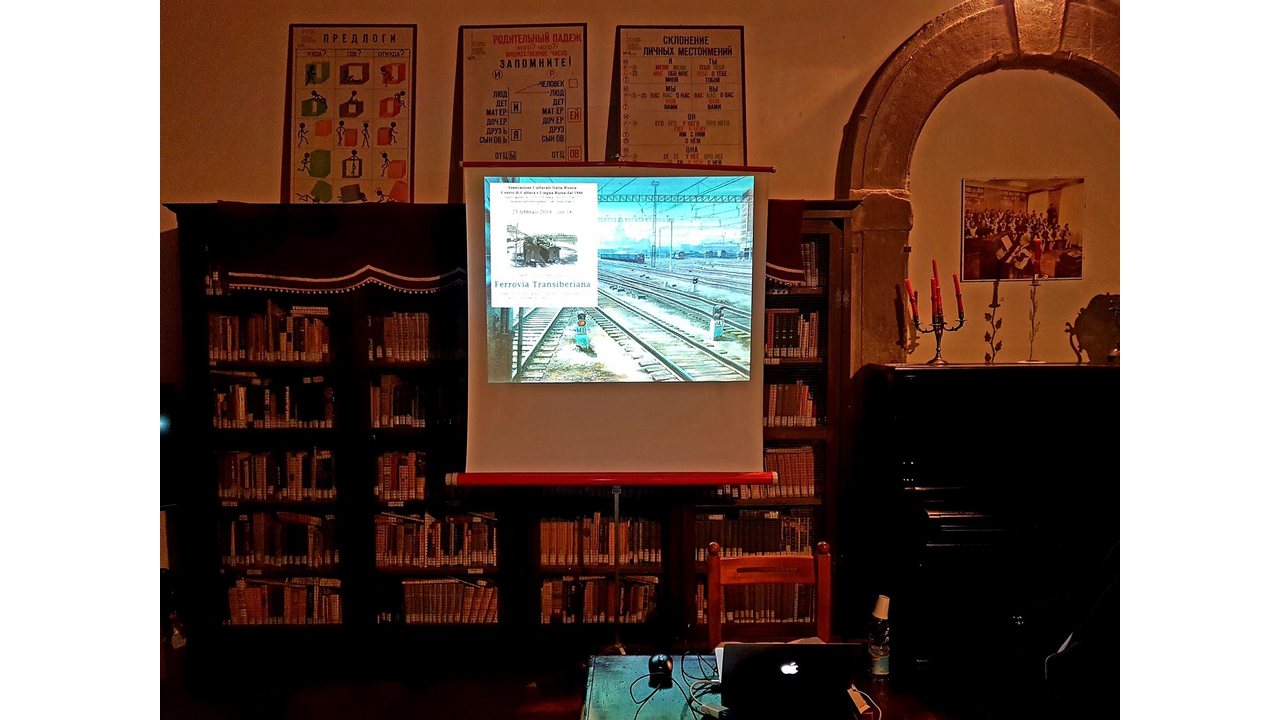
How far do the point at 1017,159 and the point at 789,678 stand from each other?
324 cm

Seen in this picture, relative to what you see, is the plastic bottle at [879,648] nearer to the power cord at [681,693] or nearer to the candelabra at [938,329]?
the power cord at [681,693]

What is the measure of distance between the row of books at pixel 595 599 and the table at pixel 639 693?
1.48 meters

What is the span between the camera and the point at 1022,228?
151 inches

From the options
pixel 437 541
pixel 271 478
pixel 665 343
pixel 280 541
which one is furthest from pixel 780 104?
pixel 280 541

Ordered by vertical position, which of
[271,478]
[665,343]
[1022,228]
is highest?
[1022,228]

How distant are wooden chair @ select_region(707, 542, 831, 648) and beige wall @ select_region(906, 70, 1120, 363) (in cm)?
170

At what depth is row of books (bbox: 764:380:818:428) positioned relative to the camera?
3643 mm

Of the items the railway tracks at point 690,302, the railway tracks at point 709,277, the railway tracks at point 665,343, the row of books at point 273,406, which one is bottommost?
the row of books at point 273,406

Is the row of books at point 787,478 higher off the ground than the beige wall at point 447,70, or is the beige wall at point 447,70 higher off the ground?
the beige wall at point 447,70

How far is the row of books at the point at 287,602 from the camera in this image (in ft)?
12.0

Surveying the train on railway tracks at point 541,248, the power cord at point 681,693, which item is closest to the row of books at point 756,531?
the train on railway tracks at point 541,248

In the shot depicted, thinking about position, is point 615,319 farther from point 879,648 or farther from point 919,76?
point 919,76

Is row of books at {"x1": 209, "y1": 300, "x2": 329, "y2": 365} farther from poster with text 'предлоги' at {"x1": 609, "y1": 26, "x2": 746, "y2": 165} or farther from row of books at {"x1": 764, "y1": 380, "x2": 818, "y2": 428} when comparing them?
row of books at {"x1": 764, "y1": 380, "x2": 818, "y2": 428}

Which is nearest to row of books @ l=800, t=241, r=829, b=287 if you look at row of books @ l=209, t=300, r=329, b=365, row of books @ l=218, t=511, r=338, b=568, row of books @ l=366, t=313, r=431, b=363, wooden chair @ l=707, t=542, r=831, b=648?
wooden chair @ l=707, t=542, r=831, b=648
